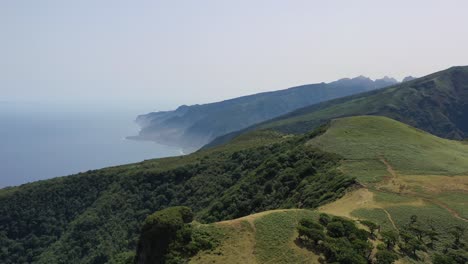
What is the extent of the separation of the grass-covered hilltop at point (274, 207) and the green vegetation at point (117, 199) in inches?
15.7

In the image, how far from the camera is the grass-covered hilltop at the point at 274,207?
33.2 meters

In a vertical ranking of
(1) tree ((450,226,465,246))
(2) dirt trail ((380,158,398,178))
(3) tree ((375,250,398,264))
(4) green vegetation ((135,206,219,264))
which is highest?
(4) green vegetation ((135,206,219,264))

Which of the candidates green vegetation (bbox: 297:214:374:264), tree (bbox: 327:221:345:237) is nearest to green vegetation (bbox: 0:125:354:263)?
green vegetation (bbox: 297:214:374:264)

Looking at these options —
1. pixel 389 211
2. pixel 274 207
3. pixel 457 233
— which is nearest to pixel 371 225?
pixel 389 211

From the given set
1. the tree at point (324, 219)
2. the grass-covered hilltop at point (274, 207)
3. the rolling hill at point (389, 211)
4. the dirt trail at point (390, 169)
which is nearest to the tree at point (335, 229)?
the grass-covered hilltop at point (274, 207)

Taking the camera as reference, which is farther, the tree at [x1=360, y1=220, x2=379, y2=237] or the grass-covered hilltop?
the tree at [x1=360, y1=220, x2=379, y2=237]

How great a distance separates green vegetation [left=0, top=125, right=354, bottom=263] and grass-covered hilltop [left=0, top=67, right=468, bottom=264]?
1.31 feet

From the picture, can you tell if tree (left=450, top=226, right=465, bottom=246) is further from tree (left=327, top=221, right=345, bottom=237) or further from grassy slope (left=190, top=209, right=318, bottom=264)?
grassy slope (left=190, top=209, right=318, bottom=264)

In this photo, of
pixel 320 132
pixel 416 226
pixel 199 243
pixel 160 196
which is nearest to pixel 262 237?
pixel 199 243

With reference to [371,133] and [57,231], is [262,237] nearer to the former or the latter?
[371,133]

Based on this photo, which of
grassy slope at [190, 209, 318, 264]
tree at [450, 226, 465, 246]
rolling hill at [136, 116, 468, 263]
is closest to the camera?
grassy slope at [190, 209, 318, 264]

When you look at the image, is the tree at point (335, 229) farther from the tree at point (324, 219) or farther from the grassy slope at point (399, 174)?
the grassy slope at point (399, 174)

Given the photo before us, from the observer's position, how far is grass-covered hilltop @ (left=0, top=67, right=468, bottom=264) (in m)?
33.2

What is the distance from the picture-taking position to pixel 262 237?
33.7 metres
